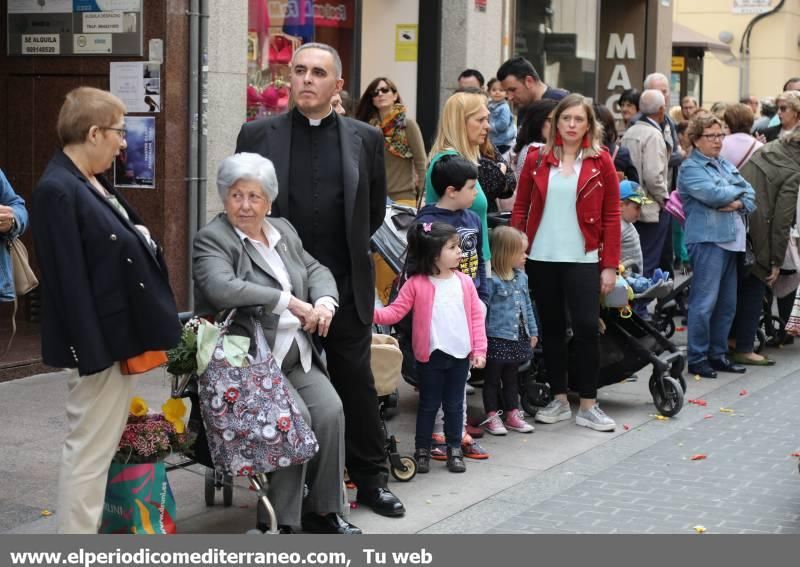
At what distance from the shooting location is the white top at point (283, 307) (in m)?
5.75

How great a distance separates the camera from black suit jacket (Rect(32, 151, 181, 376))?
16.5ft

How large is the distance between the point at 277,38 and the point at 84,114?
22.0ft

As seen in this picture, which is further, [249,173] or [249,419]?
[249,173]

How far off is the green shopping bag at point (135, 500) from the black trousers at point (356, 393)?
3.59ft

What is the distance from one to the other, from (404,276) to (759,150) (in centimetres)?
471

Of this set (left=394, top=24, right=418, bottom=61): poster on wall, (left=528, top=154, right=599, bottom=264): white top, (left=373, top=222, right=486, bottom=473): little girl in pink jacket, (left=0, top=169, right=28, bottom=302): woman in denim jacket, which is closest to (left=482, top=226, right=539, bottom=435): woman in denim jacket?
(left=528, top=154, right=599, bottom=264): white top

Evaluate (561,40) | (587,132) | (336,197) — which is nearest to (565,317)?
(587,132)

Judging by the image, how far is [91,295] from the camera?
5074 millimetres

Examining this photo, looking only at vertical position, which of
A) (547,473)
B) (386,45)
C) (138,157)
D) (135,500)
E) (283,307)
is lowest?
(547,473)

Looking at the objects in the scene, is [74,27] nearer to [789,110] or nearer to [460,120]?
[460,120]

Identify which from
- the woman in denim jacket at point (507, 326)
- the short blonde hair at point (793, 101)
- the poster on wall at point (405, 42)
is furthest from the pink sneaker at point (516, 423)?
the poster on wall at point (405, 42)

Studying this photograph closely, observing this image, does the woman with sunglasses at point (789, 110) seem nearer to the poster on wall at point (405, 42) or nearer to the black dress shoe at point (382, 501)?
the poster on wall at point (405, 42)

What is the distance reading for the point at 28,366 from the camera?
9148 millimetres
